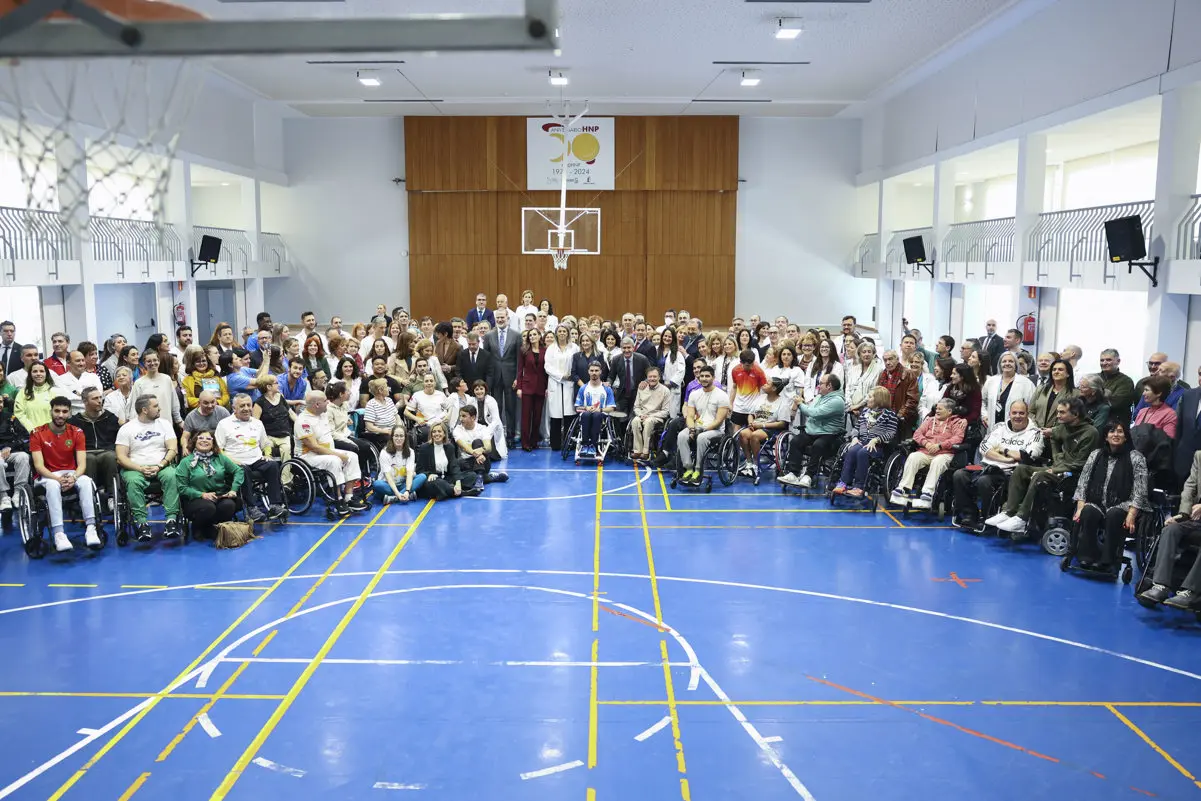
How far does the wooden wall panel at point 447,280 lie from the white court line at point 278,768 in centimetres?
1831

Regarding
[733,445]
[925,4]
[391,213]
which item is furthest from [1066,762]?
[391,213]

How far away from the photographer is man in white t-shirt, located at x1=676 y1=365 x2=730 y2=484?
35.0 ft

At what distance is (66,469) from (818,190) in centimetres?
1811

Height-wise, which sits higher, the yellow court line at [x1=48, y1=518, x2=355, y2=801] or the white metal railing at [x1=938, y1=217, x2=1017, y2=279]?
the white metal railing at [x1=938, y1=217, x2=1017, y2=279]

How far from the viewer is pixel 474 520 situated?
9367 mm

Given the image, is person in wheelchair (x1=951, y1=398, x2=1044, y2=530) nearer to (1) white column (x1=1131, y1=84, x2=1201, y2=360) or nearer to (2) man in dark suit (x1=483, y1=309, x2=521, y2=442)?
(1) white column (x1=1131, y1=84, x2=1201, y2=360)

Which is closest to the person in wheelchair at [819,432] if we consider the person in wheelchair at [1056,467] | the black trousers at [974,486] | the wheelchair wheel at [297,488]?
the black trousers at [974,486]

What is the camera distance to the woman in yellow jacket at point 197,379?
390 inches

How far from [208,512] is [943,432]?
678 cm

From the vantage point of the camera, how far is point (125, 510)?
27.8 ft

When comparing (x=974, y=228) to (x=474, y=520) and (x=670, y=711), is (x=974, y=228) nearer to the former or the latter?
(x=474, y=520)

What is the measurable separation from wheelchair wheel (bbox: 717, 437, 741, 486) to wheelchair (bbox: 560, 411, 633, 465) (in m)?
1.60

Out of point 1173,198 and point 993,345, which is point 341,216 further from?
point 1173,198

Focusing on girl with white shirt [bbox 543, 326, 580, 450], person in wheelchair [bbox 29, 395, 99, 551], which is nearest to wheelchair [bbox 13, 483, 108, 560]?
person in wheelchair [bbox 29, 395, 99, 551]
